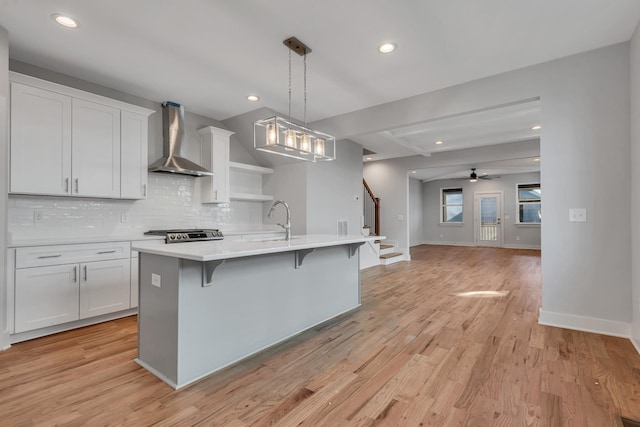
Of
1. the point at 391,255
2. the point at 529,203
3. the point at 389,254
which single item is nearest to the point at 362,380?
the point at 391,255

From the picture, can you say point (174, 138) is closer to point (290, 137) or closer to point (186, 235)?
point (186, 235)

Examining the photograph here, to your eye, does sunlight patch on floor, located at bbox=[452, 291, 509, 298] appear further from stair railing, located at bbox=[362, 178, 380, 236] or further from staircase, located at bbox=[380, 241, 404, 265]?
stair railing, located at bbox=[362, 178, 380, 236]

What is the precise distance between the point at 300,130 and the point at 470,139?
15.6 ft

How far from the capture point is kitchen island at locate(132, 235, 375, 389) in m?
2.05

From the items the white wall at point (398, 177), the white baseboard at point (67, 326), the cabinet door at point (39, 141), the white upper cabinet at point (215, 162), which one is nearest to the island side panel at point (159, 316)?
the white baseboard at point (67, 326)

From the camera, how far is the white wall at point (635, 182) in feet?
8.46

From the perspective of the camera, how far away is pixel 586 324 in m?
3.00

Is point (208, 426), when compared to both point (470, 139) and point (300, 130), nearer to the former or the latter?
point (300, 130)

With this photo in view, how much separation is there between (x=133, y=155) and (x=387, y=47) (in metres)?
3.19

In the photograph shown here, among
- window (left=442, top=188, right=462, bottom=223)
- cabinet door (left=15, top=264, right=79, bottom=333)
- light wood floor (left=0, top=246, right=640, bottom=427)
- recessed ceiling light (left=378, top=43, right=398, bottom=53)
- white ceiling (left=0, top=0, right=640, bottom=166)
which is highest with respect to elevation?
white ceiling (left=0, top=0, right=640, bottom=166)

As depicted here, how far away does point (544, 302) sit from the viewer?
3217 mm

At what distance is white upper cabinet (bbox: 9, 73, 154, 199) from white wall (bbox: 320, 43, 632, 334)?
14.7ft

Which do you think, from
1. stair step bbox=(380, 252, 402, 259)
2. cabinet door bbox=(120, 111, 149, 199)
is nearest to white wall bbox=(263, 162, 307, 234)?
cabinet door bbox=(120, 111, 149, 199)

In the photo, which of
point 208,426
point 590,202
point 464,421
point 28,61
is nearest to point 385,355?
point 464,421
